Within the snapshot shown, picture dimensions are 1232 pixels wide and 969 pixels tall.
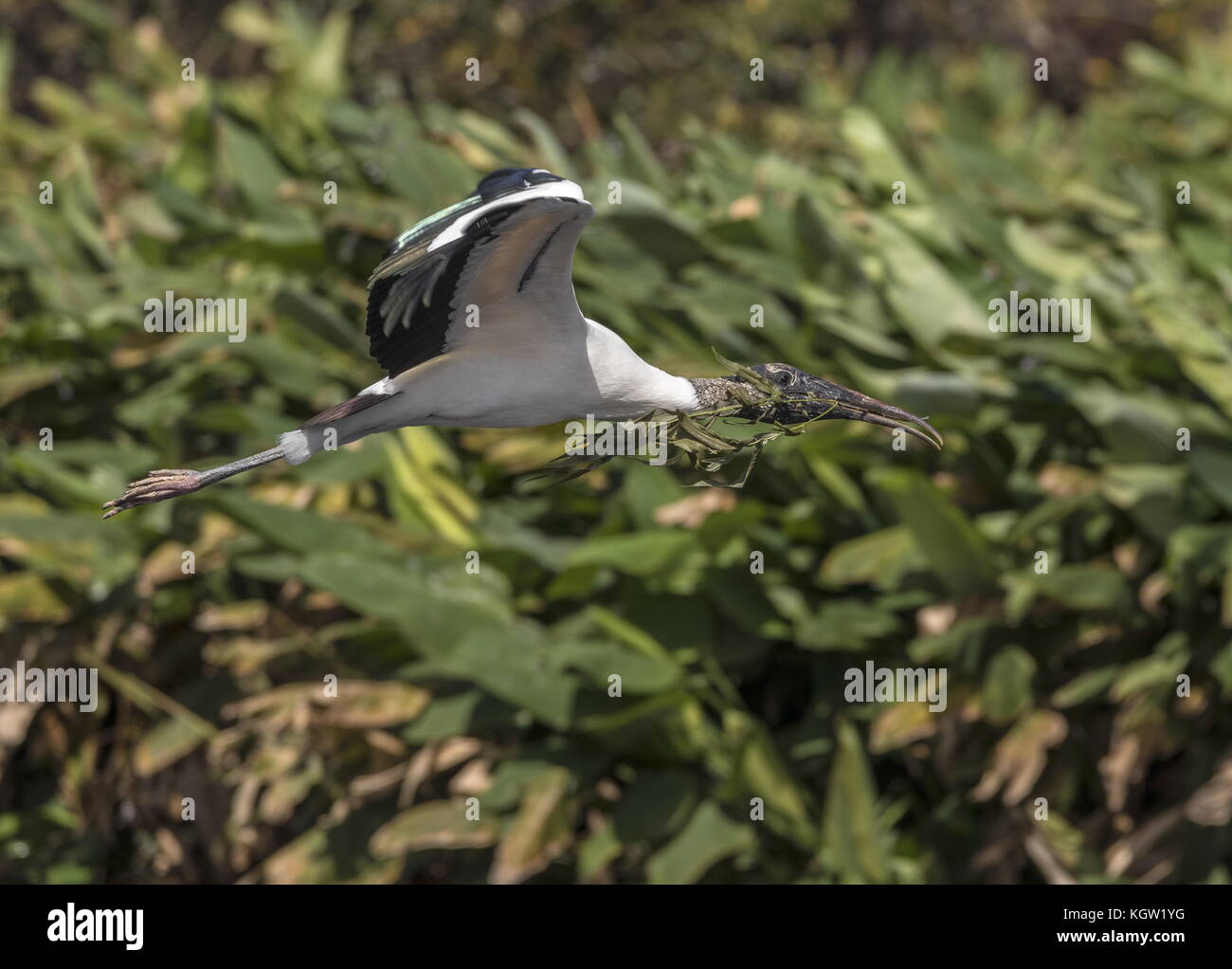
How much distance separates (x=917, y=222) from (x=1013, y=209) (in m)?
1.24

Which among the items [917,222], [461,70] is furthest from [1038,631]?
[461,70]

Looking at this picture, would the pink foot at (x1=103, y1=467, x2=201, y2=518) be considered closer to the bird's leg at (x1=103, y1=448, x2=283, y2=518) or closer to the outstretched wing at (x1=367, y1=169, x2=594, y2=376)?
the bird's leg at (x1=103, y1=448, x2=283, y2=518)

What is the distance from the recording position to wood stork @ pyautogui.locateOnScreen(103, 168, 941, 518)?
1735 millimetres

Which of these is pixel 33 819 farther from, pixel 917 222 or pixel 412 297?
pixel 412 297

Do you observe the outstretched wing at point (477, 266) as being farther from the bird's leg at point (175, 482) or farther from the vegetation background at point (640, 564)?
the vegetation background at point (640, 564)

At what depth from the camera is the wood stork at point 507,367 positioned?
68.3 inches

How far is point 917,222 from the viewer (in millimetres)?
4641

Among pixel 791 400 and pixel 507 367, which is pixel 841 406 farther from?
pixel 507 367
